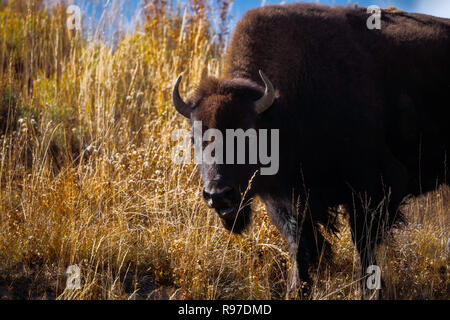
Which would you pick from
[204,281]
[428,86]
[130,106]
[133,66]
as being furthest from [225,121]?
[133,66]

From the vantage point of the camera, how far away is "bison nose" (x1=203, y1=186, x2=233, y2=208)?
10.9 ft

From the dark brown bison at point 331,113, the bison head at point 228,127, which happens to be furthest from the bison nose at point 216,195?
the dark brown bison at point 331,113

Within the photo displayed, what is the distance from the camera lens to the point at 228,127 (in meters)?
3.56

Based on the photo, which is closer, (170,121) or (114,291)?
(114,291)

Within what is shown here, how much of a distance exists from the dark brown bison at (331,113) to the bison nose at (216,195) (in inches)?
4.8

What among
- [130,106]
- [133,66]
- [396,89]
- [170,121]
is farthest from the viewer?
[133,66]

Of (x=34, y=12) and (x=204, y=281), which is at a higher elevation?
(x=34, y=12)

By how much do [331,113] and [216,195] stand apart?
1.27 metres

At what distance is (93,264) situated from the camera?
379cm

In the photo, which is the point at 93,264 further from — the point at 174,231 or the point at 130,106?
the point at 130,106

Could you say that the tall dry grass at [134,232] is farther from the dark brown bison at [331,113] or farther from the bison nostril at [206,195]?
the bison nostril at [206,195]

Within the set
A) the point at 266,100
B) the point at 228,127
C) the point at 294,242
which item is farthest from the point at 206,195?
the point at 294,242

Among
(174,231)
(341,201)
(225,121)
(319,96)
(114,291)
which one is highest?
(319,96)

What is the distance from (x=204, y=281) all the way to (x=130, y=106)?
11.6 ft
